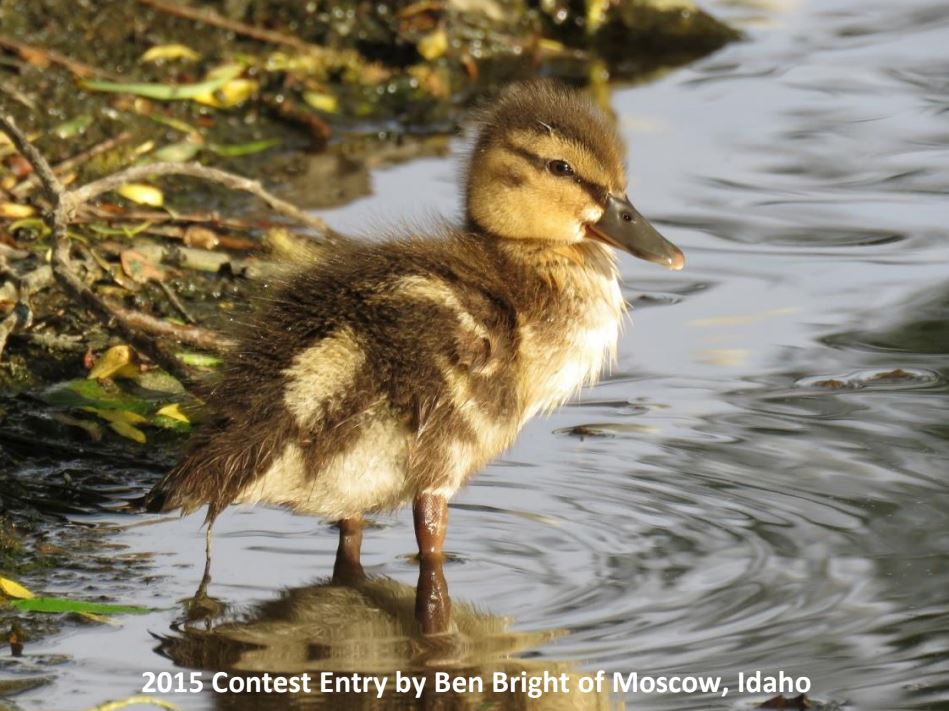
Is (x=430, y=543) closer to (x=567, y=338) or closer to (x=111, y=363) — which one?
(x=567, y=338)

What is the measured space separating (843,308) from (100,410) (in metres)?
2.76

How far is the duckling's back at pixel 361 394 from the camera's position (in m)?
4.48

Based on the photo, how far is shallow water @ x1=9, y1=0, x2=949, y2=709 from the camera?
4.18 meters

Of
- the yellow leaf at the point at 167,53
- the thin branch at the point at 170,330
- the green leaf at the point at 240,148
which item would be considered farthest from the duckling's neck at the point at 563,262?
the yellow leaf at the point at 167,53

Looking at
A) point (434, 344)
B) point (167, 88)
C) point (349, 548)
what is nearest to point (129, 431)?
point (349, 548)

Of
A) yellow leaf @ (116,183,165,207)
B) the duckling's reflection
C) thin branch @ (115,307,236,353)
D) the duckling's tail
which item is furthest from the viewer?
yellow leaf @ (116,183,165,207)

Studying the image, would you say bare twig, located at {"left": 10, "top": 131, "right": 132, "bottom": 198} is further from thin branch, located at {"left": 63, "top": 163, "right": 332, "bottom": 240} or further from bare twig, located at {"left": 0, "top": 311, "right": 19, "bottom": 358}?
bare twig, located at {"left": 0, "top": 311, "right": 19, "bottom": 358}

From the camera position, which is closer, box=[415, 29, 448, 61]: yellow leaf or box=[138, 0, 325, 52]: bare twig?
box=[138, 0, 325, 52]: bare twig

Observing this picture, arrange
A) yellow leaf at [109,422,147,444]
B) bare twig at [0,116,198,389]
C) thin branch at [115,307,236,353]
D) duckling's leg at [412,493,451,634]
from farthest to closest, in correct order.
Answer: thin branch at [115,307,236,353] → bare twig at [0,116,198,389] → yellow leaf at [109,422,147,444] → duckling's leg at [412,493,451,634]

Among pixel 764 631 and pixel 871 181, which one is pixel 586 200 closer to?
pixel 764 631

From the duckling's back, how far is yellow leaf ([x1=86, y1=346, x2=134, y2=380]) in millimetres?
1165

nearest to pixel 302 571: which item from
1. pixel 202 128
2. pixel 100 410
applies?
pixel 100 410

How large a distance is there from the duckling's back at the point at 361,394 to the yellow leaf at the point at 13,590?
0.43 m

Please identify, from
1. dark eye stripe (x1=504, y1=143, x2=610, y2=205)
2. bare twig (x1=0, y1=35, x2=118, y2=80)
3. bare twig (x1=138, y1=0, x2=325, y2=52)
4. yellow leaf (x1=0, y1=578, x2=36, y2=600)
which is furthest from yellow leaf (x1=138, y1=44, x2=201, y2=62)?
yellow leaf (x1=0, y1=578, x2=36, y2=600)
